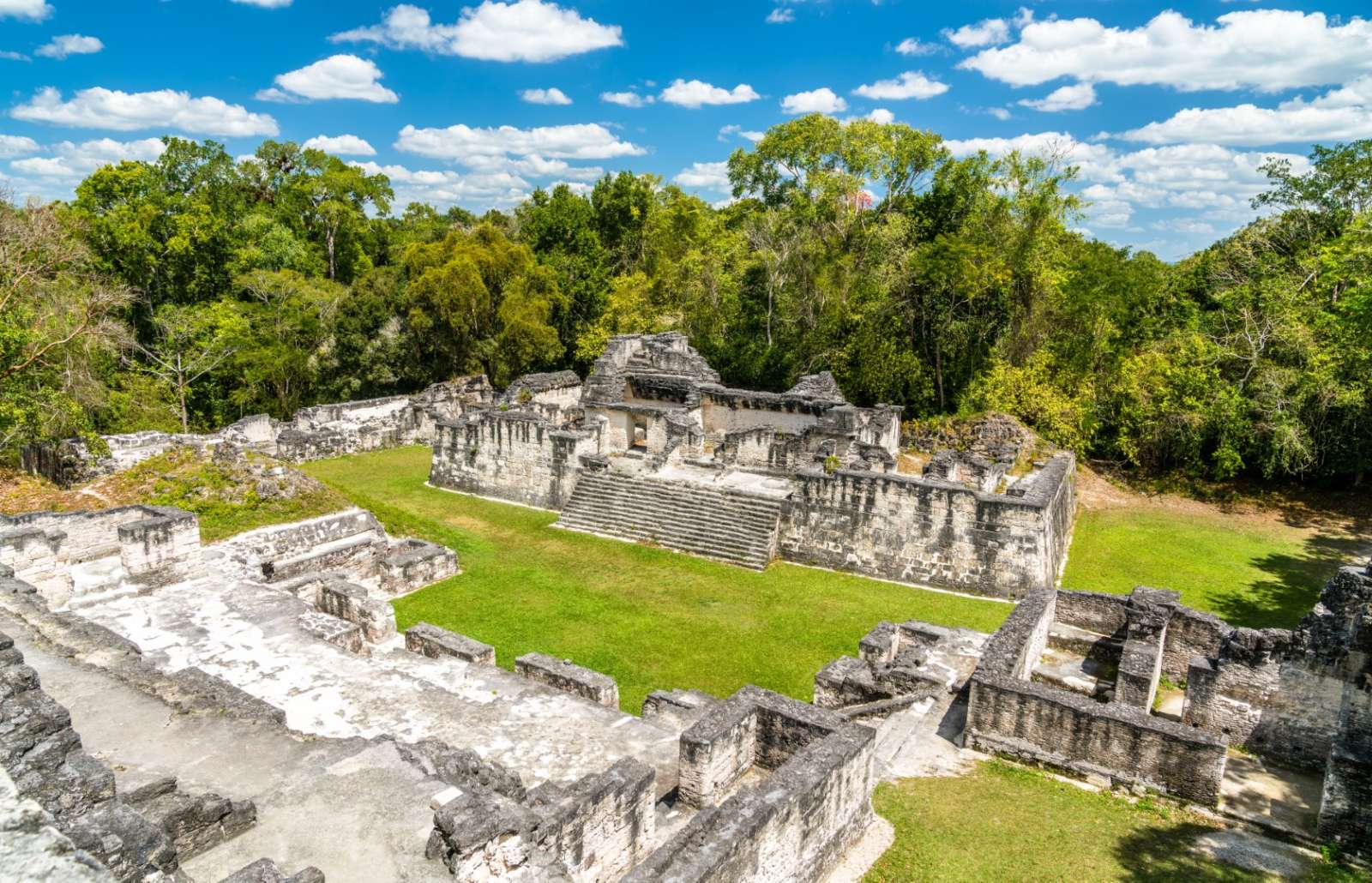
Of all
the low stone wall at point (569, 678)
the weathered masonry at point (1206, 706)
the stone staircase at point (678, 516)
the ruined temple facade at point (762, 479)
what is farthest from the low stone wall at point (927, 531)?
the low stone wall at point (569, 678)

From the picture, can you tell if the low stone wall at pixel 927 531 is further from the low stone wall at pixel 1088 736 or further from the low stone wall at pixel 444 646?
the low stone wall at pixel 444 646

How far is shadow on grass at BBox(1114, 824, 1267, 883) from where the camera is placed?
6.71 m

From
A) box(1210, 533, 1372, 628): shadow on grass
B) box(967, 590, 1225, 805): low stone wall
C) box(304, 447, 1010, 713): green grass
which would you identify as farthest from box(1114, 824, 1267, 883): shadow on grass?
box(1210, 533, 1372, 628): shadow on grass

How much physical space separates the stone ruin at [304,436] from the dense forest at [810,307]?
3.43ft

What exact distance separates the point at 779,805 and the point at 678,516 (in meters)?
12.1

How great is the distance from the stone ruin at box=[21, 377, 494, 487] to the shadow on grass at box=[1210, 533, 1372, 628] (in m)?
20.3

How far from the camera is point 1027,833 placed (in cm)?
727

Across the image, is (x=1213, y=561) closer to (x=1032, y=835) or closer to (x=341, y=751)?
(x=1032, y=835)

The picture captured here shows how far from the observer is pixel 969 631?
12336 mm

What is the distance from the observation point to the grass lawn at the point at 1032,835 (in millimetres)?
6770

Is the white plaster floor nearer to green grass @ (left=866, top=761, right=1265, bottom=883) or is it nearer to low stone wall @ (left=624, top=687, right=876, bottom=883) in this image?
low stone wall @ (left=624, top=687, right=876, bottom=883)

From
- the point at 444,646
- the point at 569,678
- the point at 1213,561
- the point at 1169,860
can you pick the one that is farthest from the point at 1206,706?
the point at 444,646

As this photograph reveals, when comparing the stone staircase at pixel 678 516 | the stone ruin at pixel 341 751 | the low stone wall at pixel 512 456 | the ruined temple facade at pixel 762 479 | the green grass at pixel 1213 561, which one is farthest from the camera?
the low stone wall at pixel 512 456

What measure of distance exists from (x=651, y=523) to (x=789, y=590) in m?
4.20
